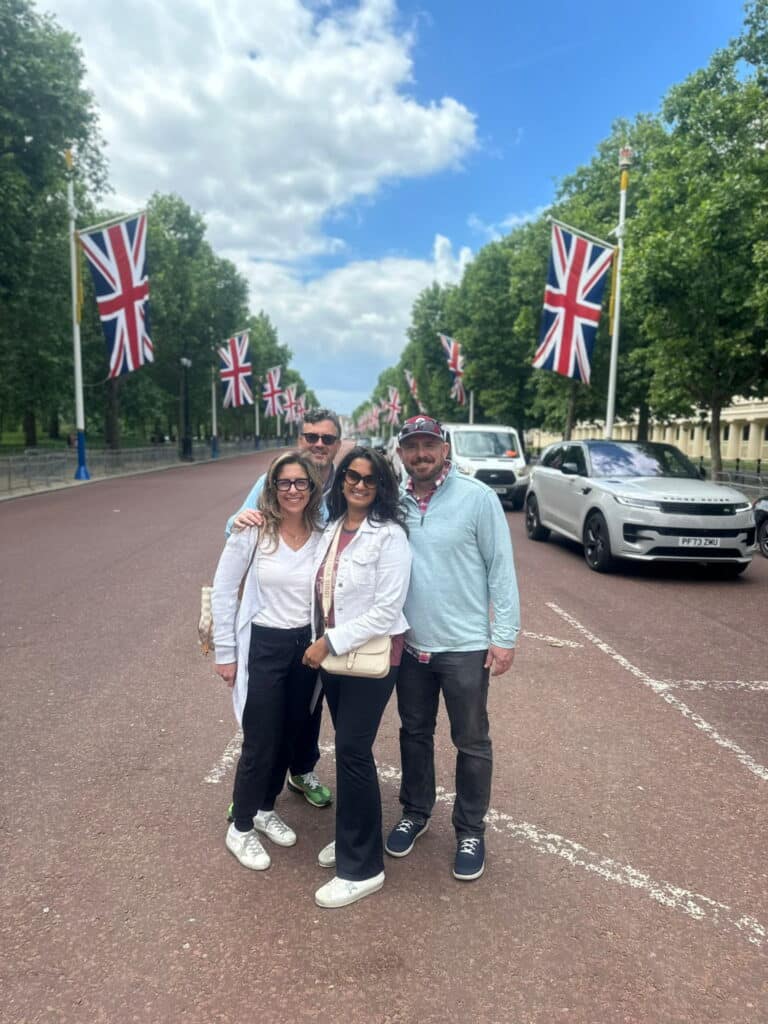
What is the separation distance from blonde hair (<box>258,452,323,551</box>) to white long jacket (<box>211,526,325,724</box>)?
5 centimetres

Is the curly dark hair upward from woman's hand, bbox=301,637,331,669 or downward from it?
upward

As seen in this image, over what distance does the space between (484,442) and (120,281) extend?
39.3ft

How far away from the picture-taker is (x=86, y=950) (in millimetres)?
2518

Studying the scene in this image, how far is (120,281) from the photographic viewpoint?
21.8 metres

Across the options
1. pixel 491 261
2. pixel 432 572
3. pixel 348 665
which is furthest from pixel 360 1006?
pixel 491 261

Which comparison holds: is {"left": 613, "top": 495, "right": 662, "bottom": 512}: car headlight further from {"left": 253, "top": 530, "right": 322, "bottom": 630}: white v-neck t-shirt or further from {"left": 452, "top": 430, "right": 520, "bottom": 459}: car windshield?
{"left": 452, "top": 430, "right": 520, "bottom": 459}: car windshield

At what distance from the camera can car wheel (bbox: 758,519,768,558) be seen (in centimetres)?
1098

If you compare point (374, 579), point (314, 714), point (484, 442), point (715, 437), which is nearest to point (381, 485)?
point (374, 579)

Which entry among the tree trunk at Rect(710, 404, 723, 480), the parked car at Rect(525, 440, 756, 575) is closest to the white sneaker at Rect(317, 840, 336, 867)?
the parked car at Rect(525, 440, 756, 575)

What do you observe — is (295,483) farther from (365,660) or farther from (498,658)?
(498,658)

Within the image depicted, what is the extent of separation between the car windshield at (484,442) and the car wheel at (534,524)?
5797mm

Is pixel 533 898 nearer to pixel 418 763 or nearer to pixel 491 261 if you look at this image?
pixel 418 763

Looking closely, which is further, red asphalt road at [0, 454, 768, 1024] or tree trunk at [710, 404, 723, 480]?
tree trunk at [710, 404, 723, 480]

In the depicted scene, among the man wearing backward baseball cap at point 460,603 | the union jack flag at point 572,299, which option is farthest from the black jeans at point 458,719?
the union jack flag at point 572,299
